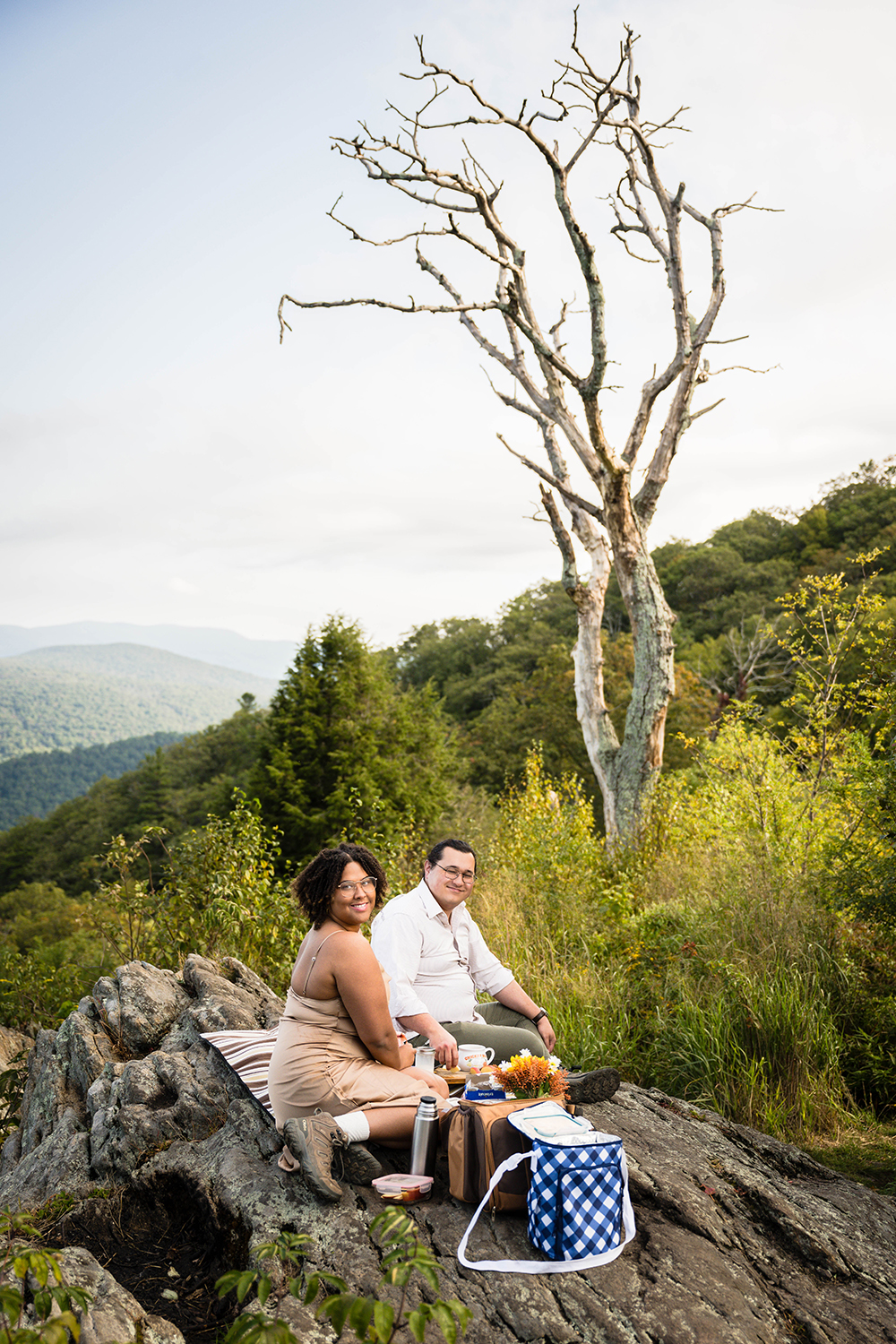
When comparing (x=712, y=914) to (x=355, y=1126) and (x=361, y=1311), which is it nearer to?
(x=355, y=1126)

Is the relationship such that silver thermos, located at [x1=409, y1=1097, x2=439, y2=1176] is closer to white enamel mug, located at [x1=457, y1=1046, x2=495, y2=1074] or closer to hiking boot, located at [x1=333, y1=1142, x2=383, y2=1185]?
hiking boot, located at [x1=333, y1=1142, x2=383, y2=1185]

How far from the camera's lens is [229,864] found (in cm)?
→ 650

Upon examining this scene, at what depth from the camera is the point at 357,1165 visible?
281 centimetres

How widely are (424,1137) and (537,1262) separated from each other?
538mm

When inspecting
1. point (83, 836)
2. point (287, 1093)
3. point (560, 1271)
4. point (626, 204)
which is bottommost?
point (83, 836)

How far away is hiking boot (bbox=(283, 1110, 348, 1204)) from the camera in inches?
105

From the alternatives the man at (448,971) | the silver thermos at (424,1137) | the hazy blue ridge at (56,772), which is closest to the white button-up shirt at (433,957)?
the man at (448,971)

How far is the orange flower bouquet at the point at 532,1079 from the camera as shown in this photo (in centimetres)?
311

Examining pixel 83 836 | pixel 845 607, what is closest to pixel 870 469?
pixel 845 607

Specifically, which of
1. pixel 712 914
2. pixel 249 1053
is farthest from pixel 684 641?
pixel 249 1053

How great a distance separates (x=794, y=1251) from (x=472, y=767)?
78.7 ft

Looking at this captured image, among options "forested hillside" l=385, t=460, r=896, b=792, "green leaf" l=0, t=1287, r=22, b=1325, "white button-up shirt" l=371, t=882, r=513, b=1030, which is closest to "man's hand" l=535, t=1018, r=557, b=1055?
"white button-up shirt" l=371, t=882, r=513, b=1030

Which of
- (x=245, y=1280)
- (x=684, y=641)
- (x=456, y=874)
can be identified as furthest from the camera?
(x=684, y=641)

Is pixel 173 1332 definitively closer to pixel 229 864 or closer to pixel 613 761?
pixel 229 864
